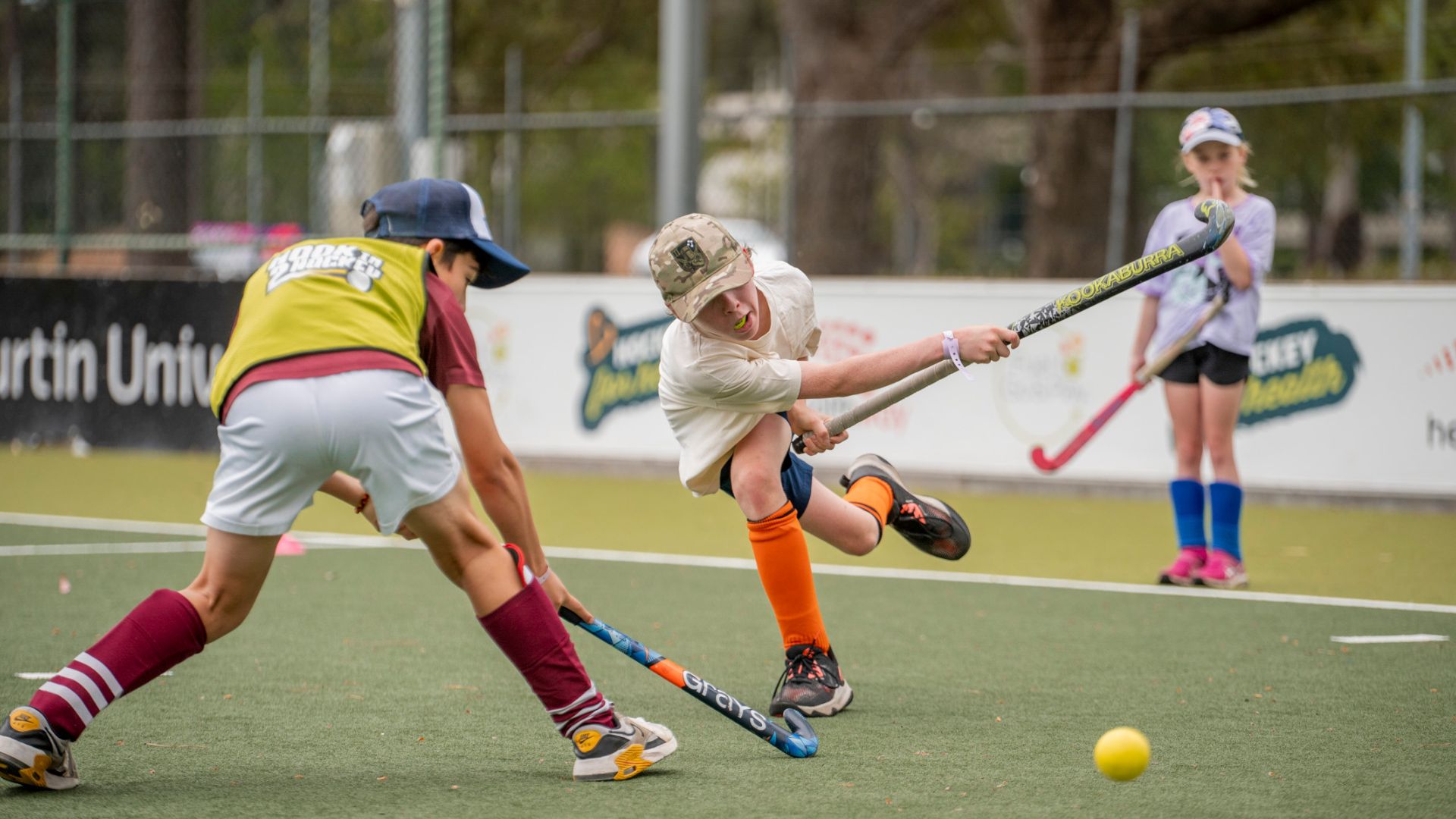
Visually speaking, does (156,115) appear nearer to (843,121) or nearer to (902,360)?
(843,121)

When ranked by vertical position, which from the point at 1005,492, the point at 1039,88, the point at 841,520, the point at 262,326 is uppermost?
the point at 1039,88

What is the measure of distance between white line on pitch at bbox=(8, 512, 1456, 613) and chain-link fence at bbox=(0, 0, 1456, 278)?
4147 millimetres

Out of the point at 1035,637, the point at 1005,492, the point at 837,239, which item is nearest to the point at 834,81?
the point at 837,239

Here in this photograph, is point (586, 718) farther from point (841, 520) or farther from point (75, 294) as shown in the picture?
point (75, 294)

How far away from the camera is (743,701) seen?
500 cm

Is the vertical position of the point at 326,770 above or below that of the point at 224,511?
below

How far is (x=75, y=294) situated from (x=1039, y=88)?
826 cm

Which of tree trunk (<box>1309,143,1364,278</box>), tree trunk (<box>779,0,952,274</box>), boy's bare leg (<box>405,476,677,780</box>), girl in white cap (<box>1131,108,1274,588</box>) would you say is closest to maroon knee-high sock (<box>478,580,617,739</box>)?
boy's bare leg (<box>405,476,677,780</box>)

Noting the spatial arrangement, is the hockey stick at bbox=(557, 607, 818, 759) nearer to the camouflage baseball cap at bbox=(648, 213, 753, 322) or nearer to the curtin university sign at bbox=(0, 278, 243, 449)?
the camouflage baseball cap at bbox=(648, 213, 753, 322)

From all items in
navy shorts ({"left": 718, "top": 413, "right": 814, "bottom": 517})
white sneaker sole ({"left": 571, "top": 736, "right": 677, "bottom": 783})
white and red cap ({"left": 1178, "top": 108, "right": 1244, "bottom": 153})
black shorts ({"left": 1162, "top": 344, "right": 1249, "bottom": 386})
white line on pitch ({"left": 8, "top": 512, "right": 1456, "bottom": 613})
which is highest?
white and red cap ({"left": 1178, "top": 108, "right": 1244, "bottom": 153})

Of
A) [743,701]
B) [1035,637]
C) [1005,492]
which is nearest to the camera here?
[743,701]

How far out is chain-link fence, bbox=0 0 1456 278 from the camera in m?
12.5

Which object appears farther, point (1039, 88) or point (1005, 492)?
point (1039, 88)

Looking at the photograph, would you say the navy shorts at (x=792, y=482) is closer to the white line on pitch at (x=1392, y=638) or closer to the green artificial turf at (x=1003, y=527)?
the white line on pitch at (x=1392, y=638)
